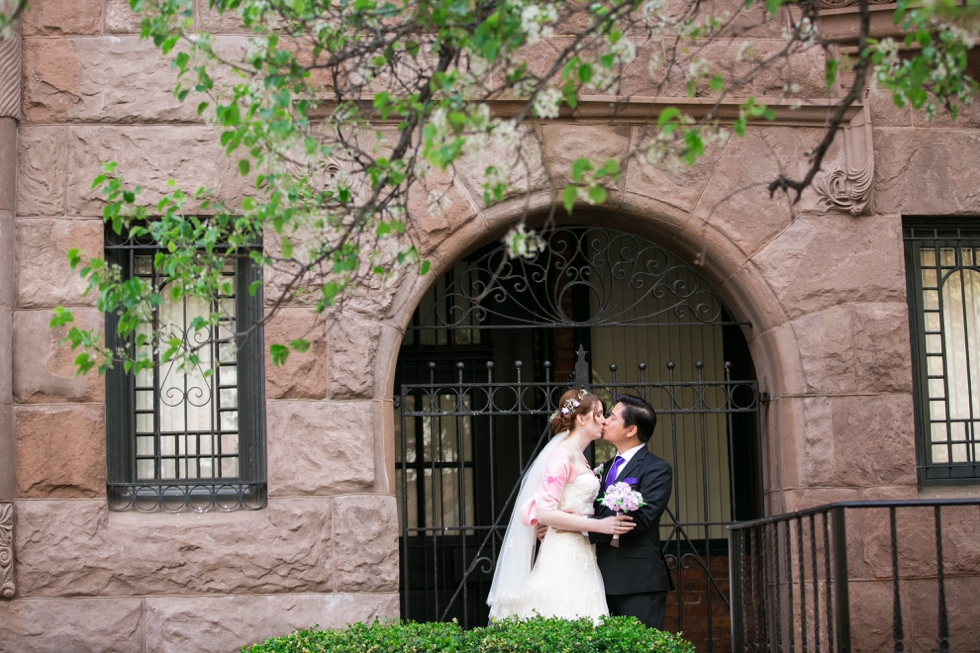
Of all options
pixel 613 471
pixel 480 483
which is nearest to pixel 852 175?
pixel 613 471

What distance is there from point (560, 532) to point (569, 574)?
248mm

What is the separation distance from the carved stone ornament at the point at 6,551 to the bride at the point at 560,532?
269 centimetres

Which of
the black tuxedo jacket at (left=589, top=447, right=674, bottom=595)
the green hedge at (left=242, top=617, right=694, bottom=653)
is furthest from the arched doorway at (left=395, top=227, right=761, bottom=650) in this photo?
the green hedge at (left=242, top=617, right=694, bottom=653)

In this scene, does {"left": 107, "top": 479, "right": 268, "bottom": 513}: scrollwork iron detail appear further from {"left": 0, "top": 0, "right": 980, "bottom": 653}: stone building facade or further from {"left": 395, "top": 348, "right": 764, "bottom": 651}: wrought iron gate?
{"left": 395, "top": 348, "right": 764, "bottom": 651}: wrought iron gate

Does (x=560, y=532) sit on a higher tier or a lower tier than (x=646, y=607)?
higher

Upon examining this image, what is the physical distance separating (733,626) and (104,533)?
11.9 ft

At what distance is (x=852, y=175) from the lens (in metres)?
6.77

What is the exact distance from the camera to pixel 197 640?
20.3 ft

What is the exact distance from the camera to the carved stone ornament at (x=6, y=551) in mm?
6090

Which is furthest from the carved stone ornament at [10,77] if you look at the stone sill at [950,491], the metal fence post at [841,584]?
the stone sill at [950,491]

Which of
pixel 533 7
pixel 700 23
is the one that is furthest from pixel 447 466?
pixel 533 7

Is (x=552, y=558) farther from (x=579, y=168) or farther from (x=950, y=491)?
(x=579, y=168)

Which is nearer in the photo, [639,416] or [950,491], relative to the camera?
[639,416]

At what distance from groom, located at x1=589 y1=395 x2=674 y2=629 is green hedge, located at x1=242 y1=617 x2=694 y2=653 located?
18.6 inches
